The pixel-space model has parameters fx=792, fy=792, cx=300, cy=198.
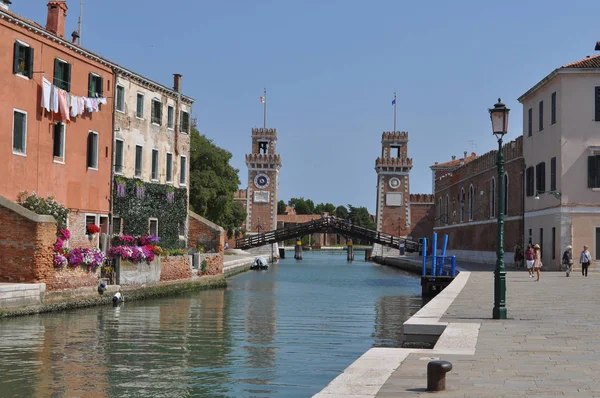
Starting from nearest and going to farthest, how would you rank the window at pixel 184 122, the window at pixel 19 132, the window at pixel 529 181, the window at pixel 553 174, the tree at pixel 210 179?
the window at pixel 19 132 < the window at pixel 553 174 < the window at pixel 184 122 < the window at pixel 529 181 < the tree at pixel 210 179

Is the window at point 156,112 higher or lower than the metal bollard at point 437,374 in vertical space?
higher

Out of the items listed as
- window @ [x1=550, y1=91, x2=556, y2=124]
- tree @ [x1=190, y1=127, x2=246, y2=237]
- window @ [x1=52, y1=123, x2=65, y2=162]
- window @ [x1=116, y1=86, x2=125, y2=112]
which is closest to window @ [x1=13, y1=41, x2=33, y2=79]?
window @ [x1=52, y1=123, x2=65, y2=162]

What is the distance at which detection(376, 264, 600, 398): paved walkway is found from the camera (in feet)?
24.0

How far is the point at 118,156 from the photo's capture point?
28.8 m

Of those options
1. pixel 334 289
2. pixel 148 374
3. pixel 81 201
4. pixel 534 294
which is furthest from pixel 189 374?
pixel 334 289

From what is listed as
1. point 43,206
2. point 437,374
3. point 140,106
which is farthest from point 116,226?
point 437,374

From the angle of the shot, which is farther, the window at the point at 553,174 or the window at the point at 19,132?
the window at the point at 553,174

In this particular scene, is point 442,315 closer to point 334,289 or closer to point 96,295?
point 96,295

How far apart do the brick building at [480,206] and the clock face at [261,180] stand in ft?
84.9

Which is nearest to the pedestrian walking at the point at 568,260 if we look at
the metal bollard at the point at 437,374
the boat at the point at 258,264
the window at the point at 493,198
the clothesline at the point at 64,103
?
the window at the point at 493,198

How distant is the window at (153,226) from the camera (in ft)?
102

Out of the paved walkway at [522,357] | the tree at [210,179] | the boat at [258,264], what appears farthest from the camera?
the boat at [258,264]

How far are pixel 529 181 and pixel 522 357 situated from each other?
30.1m

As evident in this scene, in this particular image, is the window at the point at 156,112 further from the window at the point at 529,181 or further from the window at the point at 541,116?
the window at the point at 529,181
